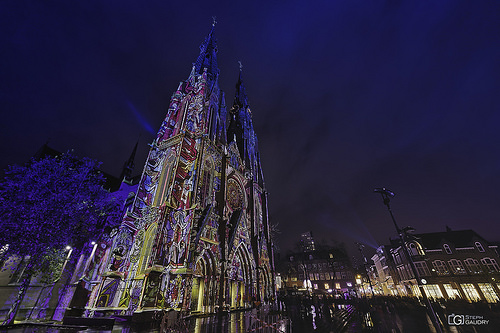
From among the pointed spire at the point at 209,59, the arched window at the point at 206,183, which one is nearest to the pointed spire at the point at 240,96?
the pointed spire at the point at 209,59

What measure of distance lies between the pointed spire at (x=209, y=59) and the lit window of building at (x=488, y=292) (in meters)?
54.3

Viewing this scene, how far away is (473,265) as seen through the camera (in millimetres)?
33719

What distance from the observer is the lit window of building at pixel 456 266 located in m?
34.1

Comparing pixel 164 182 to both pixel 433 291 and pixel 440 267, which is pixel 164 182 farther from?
pixel 440 267

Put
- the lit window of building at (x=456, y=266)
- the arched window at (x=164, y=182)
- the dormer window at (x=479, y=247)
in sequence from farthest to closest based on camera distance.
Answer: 1. the dormer window at (x=479, y=247)
2. the lit window of building at (x=456, y=266)
3. the arched window at (x=164, y=182)

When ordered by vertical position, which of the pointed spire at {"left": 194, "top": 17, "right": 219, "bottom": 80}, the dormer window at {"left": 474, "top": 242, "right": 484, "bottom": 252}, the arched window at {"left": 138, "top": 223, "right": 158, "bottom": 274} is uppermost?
the pointed spire at {"left": 194, "top": 17, "right": 219, "bottom": 80}

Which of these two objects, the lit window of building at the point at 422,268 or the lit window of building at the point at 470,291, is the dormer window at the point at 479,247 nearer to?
the lit window of building at the point at 470,291

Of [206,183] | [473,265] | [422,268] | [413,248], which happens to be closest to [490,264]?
[473,265]

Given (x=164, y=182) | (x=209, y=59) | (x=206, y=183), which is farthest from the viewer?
(x=209, y=59)

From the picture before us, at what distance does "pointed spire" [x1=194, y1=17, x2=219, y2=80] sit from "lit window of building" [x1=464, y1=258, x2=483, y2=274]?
2099 inches

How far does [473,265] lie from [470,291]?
453 centimetres

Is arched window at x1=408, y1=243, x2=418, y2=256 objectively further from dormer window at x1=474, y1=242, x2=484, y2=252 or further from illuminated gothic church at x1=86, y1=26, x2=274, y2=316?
illuminated gothic church at x1=86, y1=26, x2=274, y2=316

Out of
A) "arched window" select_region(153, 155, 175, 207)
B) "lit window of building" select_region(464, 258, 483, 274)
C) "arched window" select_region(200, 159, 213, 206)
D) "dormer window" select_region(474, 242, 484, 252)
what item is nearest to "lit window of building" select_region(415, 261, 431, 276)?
"lit window of building" select_region(464, 258, 483, 274)

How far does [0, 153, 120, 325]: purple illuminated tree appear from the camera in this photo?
13922 millimetres
